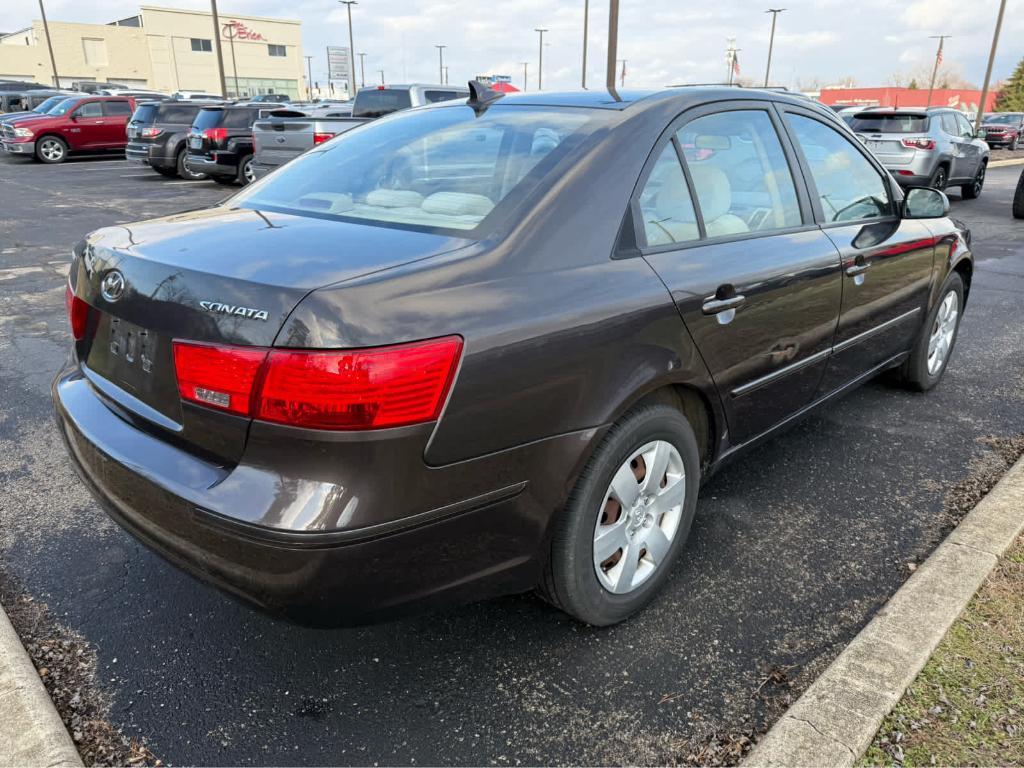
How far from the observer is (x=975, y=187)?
15.3 meters

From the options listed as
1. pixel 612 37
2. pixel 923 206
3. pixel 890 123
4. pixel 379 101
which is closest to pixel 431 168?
pixel 923 206

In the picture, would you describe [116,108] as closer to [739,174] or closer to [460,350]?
[739,174]

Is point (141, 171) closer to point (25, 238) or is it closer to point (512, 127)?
point (25, 238)

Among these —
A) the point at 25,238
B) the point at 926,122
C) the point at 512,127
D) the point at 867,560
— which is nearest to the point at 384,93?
the point at 25,238

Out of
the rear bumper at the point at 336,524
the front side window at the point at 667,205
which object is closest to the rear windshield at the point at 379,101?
the front side window at the point at 667,205

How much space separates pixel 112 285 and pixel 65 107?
2256 cm

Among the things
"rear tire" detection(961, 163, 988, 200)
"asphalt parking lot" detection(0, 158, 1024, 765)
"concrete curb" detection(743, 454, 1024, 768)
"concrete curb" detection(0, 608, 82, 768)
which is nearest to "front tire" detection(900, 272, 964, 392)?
"asphalt parking lot" detection(0, 158, 1024, 765)

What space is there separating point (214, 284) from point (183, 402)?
1.03 feet

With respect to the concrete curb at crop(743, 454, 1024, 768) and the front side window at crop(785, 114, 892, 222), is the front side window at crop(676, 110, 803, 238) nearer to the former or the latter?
the front side window at crop(785, 114, 892, 222)

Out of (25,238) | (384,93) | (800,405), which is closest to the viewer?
(800,405)

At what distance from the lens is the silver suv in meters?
13.0

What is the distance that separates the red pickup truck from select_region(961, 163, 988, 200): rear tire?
2080 centimetres

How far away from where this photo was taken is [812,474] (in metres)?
3.57

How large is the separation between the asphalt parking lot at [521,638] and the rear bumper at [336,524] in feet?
1.24
